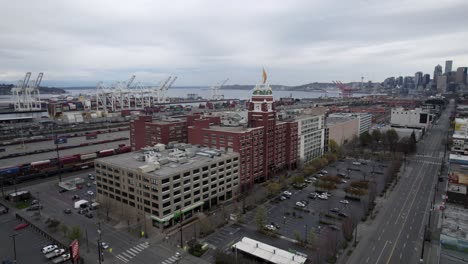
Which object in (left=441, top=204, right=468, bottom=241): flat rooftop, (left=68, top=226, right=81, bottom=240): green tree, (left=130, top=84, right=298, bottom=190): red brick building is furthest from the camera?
(left=130, top=84, right=298, bottom=190): red brick building

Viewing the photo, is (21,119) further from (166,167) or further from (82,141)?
(166,167)

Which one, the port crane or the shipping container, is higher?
the port crane

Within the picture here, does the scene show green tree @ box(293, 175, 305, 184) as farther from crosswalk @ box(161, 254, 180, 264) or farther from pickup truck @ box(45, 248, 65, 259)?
pickup truck @ box(45, 248, 65, 259)

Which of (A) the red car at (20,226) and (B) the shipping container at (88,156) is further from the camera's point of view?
(B) the shipping container at (88,156)


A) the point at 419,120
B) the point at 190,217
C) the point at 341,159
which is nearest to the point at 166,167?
the point at 190,217

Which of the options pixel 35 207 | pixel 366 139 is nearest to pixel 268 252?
pixel 35 207

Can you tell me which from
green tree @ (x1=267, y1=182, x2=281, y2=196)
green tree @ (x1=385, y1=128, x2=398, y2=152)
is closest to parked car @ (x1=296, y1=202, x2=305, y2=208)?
green tree @ (x1=267, y1=182, x2=281, y2=196)

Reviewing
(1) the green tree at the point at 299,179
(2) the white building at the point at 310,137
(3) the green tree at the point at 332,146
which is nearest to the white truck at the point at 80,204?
(1) the green tree at the point at 299,179

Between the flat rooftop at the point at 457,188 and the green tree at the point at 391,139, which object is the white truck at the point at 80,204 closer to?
the flat rooftop at the point at 457,188
